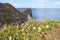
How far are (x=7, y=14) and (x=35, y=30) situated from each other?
1.48 metres

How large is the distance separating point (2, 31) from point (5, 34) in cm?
14

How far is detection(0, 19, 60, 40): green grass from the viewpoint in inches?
144

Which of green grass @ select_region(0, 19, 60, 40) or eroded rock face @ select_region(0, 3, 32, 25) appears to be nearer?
green grass @ select_region(0, 19, 60, 40)

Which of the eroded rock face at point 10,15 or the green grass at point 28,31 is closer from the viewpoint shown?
the green grass at point 28,31

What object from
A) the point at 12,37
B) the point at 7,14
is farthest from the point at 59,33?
the point at 7,14

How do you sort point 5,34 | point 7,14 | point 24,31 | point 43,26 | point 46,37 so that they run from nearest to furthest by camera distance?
point 46,37 < point 5,34 < point 24,31 < point 43,26 < point 7,14

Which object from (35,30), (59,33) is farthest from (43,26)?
(59,33)

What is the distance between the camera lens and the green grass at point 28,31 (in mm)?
3646

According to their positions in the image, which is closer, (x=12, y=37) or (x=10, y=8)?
(x=12, y=37)

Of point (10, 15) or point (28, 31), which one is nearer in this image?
point (28, 31)

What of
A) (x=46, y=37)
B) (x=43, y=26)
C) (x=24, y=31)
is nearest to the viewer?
(x=46, y=37)

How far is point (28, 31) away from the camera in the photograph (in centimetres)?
398

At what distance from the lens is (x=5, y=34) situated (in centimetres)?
373

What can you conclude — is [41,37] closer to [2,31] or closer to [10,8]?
[2,31]
